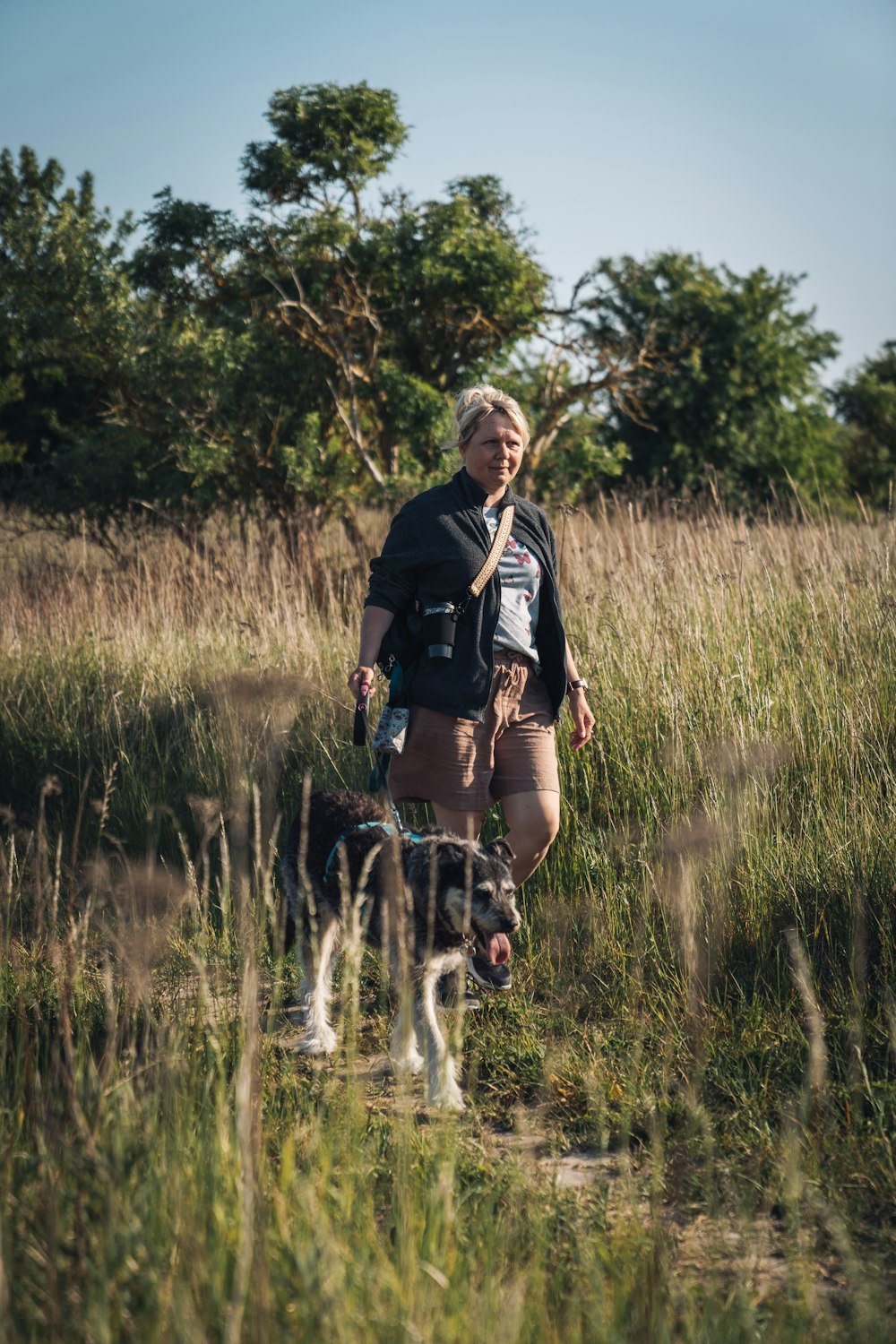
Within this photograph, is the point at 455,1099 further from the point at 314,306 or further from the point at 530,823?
the point at 314,306

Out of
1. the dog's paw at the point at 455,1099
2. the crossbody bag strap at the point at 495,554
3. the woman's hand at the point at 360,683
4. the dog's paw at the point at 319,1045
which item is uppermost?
the crossbody bag strap at the point at 495,554

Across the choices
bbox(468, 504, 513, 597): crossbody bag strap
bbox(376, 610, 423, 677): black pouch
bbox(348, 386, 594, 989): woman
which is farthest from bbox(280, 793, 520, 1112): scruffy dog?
bbox(468, 504, 513, 597): crossbody bag strap

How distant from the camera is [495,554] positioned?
3.73 metres

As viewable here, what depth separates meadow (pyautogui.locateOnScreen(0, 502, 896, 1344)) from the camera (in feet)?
6.41

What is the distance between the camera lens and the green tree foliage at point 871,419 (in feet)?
71.8

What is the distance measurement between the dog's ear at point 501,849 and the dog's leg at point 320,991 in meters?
0.71

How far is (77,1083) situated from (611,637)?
12.2 ft

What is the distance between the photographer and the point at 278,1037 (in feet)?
12.2

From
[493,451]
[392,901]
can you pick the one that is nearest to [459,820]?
[392,901]

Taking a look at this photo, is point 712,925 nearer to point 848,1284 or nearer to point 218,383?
point 848,1284

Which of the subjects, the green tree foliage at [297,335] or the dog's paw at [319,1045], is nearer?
the dog's paw at [319,1045]

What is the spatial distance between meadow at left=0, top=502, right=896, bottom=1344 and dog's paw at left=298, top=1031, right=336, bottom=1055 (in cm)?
4

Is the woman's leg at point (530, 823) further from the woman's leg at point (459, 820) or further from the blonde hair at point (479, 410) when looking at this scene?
the blonde hair at point (479, 410)

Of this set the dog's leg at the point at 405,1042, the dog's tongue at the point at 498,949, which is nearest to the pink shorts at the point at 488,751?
the dog's tongue at the point at 498,949
